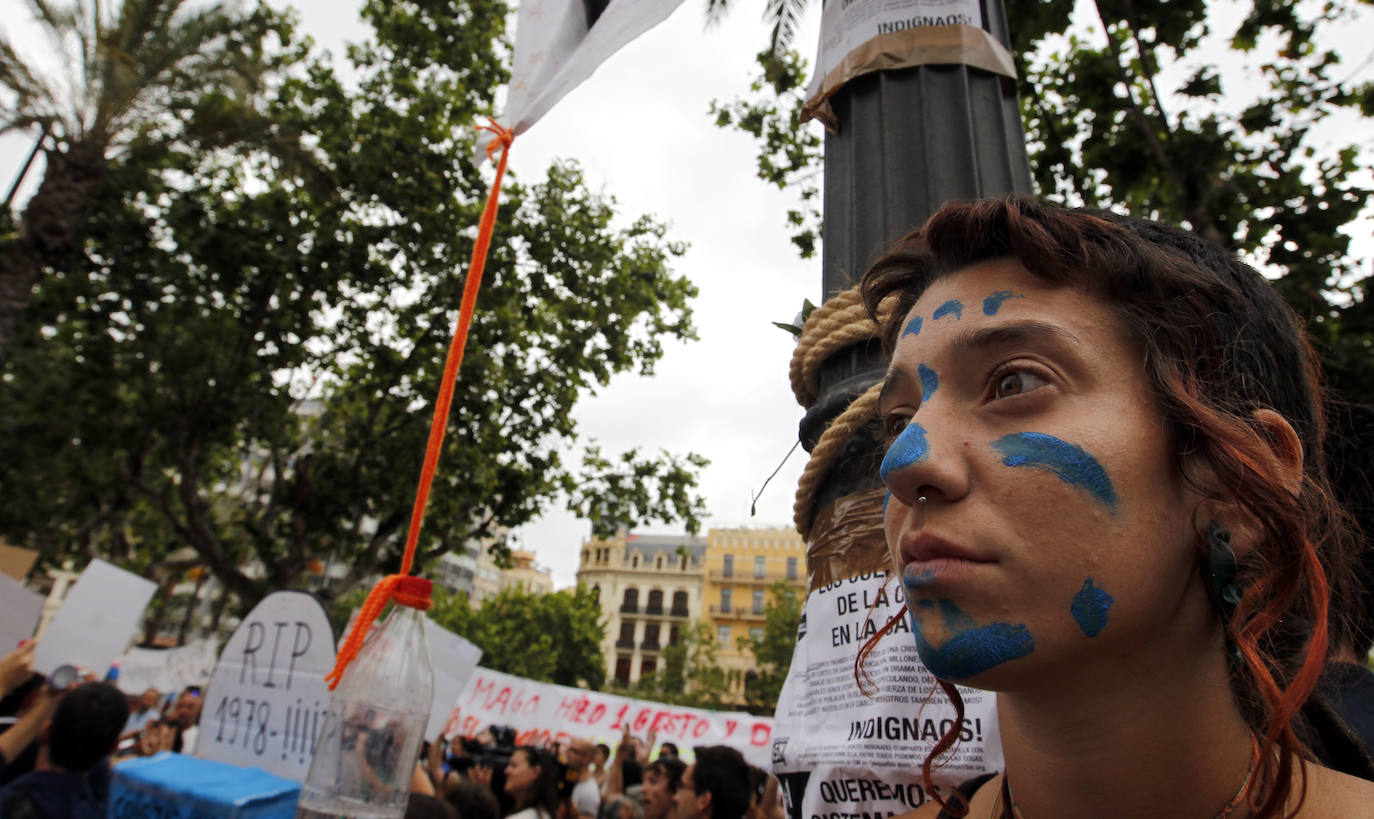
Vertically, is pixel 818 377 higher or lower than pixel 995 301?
higher

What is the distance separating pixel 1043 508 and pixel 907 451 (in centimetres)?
16

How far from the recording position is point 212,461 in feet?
53.5

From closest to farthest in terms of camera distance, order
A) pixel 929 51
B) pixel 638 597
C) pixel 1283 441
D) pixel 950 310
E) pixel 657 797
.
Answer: pixel 1283 441 < pixel 950 310 < pixel 929 51 < pixel 657 797 < pixel 638 597

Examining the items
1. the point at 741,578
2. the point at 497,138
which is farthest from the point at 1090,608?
the point at 741,578

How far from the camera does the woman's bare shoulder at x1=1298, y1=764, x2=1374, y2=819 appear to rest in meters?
0.89

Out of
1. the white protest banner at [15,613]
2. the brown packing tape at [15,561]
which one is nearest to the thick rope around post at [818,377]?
the white protest banner at [15,613]

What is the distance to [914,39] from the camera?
73.1 inches

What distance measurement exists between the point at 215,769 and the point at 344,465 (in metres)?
10.8

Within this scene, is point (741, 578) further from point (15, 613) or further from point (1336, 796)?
point (1336, 796)

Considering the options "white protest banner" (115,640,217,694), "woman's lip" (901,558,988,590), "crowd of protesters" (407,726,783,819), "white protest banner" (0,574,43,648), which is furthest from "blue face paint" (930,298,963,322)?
"white protest banner" (115,640,217,694)

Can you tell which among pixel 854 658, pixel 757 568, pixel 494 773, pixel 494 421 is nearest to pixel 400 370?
pixel 494 421

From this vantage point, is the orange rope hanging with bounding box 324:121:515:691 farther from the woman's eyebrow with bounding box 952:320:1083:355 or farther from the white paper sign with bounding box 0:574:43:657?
the white paper sign with bounding box 0:574:43:657

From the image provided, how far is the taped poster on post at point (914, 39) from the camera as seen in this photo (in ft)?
6.05

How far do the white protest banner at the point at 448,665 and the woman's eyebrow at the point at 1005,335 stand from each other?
241 inches
